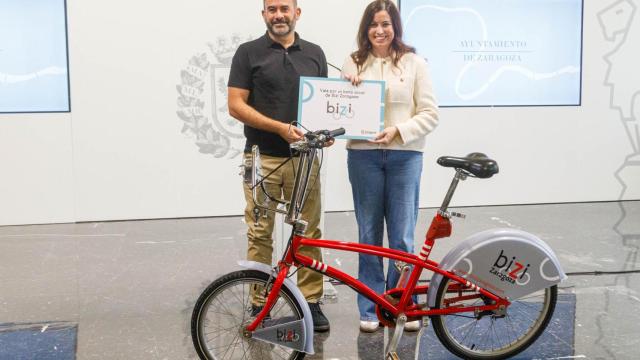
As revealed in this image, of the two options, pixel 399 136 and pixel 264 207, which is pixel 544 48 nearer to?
pixel 399 136

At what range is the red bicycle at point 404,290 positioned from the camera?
2766mm

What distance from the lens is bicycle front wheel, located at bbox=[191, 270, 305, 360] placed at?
277cm

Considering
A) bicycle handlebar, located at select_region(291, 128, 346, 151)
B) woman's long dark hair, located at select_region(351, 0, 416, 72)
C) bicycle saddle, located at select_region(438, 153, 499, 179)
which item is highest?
woman's long dark hair, located at select_region(351, 0, 416, 72)

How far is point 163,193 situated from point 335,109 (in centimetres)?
300

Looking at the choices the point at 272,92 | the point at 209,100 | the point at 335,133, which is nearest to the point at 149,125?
the point at 209,100

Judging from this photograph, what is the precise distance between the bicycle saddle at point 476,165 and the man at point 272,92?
2.24 ft

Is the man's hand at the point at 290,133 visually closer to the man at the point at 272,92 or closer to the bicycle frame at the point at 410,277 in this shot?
the man at the point at 272,92

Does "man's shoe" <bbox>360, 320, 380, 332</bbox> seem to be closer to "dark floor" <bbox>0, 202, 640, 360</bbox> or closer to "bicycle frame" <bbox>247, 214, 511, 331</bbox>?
"dark floor" <bbox>0, 202, 640, 360</bbox>

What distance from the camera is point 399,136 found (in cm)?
Result: 318

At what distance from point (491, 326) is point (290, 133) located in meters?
1.14

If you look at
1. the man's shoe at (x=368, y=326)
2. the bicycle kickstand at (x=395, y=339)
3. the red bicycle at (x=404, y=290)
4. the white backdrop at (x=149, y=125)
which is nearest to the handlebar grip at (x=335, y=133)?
the red bicycle at (x=404, y=290)

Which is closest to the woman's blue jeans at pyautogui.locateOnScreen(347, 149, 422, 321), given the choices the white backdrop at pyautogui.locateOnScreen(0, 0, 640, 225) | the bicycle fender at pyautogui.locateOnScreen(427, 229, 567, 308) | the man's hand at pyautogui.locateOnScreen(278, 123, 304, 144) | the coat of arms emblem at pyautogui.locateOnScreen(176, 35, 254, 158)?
the man's hand at pyautogui.locateOnScreen(278, 123, 304, 144)

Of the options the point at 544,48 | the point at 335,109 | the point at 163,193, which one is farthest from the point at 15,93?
the point at 544,48

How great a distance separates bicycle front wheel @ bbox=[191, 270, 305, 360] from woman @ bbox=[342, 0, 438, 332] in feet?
2.16
